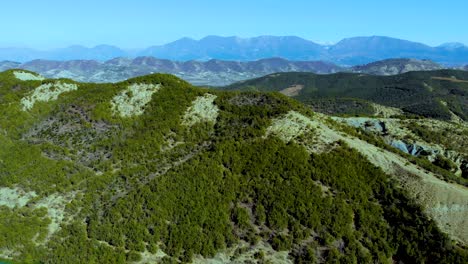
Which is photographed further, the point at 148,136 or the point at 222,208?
the point at 148,136

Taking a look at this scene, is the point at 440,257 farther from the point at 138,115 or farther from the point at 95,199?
the point at 138,115

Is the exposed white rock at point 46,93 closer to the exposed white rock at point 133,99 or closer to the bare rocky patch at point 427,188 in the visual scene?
the exposed white rock at point 133,99

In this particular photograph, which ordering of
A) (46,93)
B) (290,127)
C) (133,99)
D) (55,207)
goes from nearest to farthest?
(55,207), (290,127), (133,99), (46,93)

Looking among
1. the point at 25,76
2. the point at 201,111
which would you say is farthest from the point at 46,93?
the point at 201,111

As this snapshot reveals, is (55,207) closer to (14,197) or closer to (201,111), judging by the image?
(14,197)

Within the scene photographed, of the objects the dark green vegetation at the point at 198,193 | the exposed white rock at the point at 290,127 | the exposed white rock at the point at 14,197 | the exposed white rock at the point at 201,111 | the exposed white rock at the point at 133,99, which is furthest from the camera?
the exposed white rock at the point at 133,99

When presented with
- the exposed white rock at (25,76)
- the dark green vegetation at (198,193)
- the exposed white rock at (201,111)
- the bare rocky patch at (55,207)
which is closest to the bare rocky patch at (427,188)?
the dark green vegetation at (198,193)

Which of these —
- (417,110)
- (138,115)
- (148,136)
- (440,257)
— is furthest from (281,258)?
(417,110)
